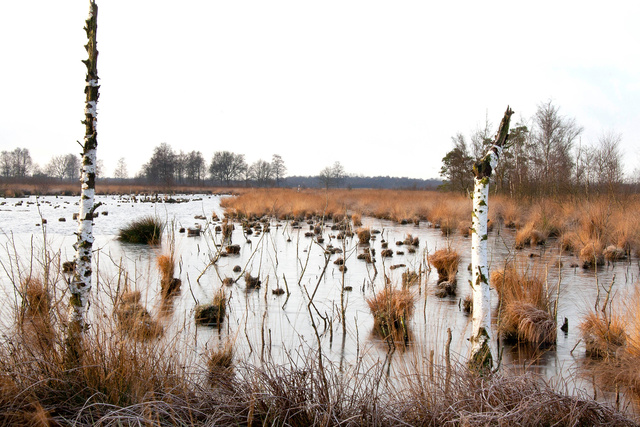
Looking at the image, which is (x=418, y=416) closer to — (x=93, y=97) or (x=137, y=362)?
(x=137, y=362)

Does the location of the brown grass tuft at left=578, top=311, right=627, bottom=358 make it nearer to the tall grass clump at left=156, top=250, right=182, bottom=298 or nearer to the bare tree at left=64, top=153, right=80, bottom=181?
the tall grass clump at left=156, top=250, right=182, bottom=298

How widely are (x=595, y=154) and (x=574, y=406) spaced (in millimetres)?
16405

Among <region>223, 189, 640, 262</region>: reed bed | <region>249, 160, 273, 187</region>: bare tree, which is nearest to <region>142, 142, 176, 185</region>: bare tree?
<region>249, 160, 273, 187</region>: bare tree

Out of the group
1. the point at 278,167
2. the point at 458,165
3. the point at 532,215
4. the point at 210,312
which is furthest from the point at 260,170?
the point at 210,312

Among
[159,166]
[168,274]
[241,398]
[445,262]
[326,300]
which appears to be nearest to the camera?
[241,398]

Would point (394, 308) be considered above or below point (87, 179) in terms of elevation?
below

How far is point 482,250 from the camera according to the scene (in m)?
3.41

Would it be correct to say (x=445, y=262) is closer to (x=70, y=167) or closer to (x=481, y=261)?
(x=481, y=261)

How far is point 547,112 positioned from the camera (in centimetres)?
→ 2767

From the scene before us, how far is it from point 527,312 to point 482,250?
2.40 m

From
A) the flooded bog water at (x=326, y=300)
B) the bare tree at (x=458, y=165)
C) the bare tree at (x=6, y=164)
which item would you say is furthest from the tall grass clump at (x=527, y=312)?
the bare tree at (x=6, y=164)

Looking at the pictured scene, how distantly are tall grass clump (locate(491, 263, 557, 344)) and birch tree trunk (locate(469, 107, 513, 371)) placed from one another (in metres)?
1.49

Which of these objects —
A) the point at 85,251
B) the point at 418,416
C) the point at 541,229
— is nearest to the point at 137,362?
the point at 85,251

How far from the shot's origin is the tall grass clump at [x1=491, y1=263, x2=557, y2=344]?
16.9ft
